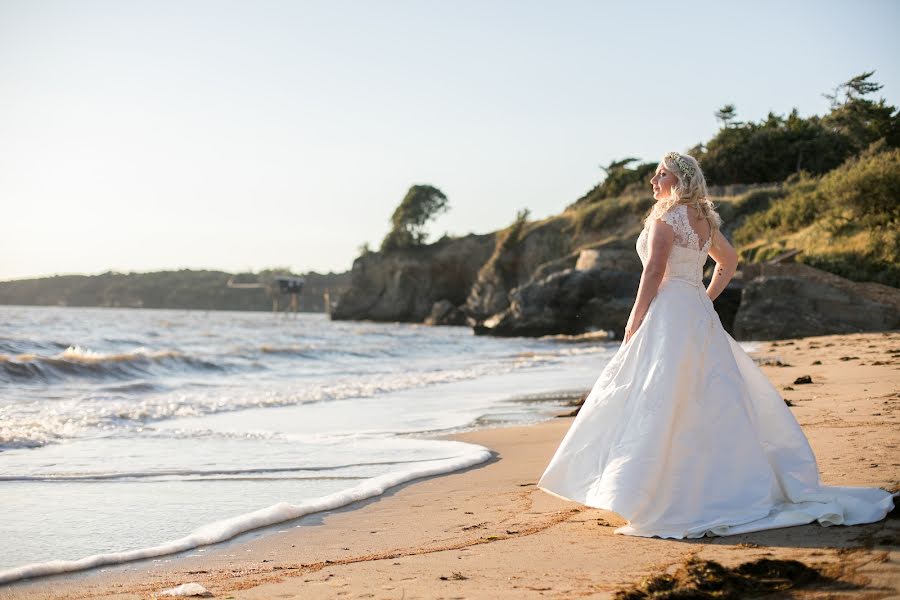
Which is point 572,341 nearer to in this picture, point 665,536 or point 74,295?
point 665,536

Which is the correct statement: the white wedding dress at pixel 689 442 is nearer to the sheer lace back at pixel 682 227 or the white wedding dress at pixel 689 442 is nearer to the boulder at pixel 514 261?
the sheer lace back at pixel 682 227

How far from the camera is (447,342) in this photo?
2917 centimetres

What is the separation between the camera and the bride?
3666 mm

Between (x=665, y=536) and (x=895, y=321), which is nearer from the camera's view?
(x=665, y=536)

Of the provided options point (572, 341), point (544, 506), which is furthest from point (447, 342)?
point (544, 506)

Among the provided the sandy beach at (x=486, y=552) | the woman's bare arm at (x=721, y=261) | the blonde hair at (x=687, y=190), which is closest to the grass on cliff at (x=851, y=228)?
the sandy beach at (x=486, y=552)

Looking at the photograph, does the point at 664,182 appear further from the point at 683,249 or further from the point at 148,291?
the point at 148,291

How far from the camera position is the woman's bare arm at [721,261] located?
4.46m

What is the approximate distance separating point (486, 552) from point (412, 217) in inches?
2728

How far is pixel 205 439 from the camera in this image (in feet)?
25.2

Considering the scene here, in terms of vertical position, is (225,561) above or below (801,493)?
below

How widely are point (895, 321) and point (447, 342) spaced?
48.2 feet

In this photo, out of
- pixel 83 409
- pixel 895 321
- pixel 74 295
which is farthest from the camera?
pixel 74 295

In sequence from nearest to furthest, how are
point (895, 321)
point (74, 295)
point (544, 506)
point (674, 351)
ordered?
1. point (674, 351)
2. point (544, 506)
3. point (895, 321)
4. point (74, 295)
